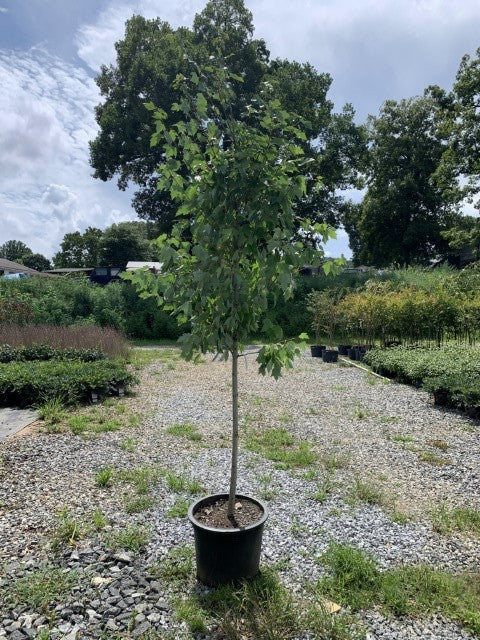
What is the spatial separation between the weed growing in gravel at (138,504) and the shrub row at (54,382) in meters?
3.11

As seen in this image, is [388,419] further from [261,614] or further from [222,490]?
[261,614]

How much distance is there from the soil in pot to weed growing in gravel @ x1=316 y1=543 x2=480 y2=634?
0.49 meters

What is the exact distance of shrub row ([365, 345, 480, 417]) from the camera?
6.09 metres

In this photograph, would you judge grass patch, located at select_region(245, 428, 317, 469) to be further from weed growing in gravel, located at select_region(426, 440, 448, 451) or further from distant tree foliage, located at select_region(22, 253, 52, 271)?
distant tree foliage, located at select_region(22, 253, 52, 271)

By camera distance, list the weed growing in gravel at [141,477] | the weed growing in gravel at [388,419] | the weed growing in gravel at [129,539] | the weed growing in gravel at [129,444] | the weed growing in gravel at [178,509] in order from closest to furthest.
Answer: the weed growing in gravel at [129,539], the weed growing in gravel at [178,509], the weed growing in gravel at [141,477], the weed growing in gravel at [129,444], the weed growing in gravel at [388,419]

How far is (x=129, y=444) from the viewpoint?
15.3ft

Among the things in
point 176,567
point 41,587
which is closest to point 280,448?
point 176,567

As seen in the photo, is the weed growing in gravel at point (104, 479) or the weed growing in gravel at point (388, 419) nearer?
the weed growing in gravel at point (104, 479)

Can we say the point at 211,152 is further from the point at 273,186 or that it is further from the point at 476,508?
the point at 476,508

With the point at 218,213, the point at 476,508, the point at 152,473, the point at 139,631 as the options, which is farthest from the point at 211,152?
the point at 476,508

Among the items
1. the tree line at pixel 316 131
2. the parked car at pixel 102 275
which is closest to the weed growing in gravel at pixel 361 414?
the tree line at pixel 316 131

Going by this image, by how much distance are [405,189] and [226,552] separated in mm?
28027

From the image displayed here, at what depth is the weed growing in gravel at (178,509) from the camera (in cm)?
315

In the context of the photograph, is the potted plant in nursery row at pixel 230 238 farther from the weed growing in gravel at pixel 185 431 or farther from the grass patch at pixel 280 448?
the weed growing in gravel at pixel 185 431
